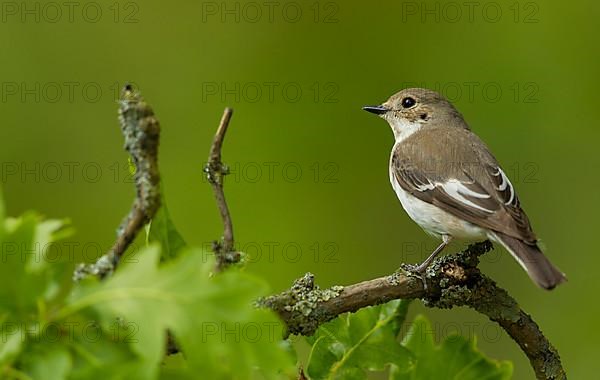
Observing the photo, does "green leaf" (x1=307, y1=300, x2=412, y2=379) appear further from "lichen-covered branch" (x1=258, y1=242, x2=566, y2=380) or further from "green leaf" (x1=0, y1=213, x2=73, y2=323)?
"green leaf" (x1=0, y1=213, x2=73, y2=323)

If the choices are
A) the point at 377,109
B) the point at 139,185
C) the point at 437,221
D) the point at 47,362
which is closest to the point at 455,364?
the point at 139,185

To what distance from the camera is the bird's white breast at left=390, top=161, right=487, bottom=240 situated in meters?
4.04

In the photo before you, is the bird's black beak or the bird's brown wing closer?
the bird's brown wing

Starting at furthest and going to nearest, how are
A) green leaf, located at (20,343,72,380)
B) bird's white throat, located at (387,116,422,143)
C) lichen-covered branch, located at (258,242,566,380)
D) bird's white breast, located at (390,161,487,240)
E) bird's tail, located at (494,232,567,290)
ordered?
1. bird's white throat, located at (387,116,422,143)
2. bird's white breast, located at (390,161,487,240)
3. bird's tail, located at (494,232,567,290)
4. lichen-covered branch, located at (258,242,566,380)
5. green leaf, located at (20,343,72,380)

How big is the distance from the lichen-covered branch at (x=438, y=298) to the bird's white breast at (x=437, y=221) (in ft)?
1.30

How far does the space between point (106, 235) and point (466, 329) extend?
90.6 inches

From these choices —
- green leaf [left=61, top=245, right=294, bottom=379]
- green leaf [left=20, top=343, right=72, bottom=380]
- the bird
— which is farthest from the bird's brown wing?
green leaf [left=20, top=343, right=72, bottom=380]

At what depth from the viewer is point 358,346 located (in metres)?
2.33

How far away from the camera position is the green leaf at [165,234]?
2.08 meters

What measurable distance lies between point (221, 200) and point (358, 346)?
20.4 inches

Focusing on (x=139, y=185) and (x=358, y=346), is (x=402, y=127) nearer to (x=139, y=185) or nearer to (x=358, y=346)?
(x=358, y=346)

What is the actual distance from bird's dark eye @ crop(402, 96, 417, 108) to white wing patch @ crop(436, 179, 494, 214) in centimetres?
105

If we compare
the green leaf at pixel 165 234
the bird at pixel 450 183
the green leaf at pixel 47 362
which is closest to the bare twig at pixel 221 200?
the green leaf at pixel 165 234

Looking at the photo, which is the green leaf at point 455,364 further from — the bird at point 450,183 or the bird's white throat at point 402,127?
the bird's white throat at point 402,127
